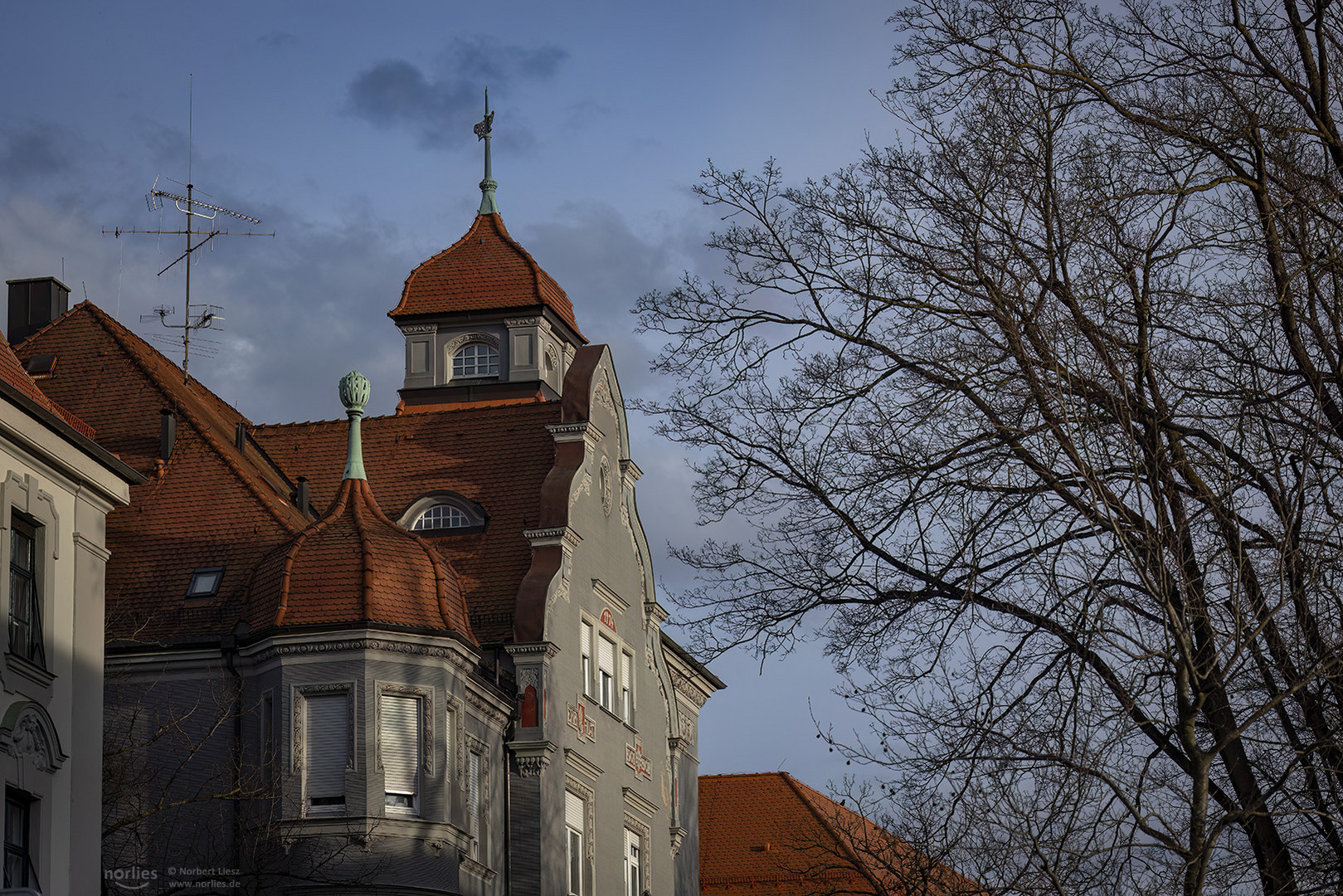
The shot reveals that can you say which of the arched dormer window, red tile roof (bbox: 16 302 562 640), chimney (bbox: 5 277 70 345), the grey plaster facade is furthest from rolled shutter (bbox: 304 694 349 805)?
chimney (bbox: 5 277 70 345)

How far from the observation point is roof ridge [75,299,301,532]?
3419 cm

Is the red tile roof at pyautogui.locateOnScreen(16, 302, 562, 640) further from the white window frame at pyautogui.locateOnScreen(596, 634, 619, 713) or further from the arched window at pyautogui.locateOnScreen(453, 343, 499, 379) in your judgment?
the arched window at pyautogui.locateOnScreen(453, 343, 499, 379)

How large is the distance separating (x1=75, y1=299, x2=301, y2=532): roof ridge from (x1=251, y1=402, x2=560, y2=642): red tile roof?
85.2 inches

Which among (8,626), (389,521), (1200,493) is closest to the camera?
(1200,493)

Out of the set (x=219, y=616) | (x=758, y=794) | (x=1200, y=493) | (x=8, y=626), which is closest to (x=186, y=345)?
(x=219, y=616)

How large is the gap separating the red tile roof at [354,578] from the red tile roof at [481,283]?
13229 mm

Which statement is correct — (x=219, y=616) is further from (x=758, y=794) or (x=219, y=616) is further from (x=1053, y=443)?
(x=758, y=794)

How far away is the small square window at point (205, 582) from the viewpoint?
32.5 meters

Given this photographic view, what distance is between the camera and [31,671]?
76.5 feet

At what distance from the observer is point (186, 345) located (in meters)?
40.7

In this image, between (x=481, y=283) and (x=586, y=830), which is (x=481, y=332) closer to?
(x=481, y=283)

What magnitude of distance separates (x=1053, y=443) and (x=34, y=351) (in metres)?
25.8

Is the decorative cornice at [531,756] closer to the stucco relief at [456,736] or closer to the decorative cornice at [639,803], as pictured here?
the stucco relief at [456,736]

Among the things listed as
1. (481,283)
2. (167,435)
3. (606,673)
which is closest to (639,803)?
(606,673)
